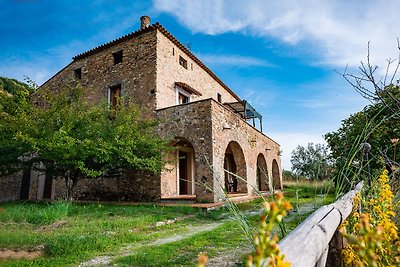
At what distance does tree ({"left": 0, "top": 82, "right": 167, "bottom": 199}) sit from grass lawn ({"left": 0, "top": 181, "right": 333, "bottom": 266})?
70.9 inches

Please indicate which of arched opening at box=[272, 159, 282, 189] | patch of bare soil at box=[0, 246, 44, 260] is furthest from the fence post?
arched opening at box=[272, 159, 282, 189]

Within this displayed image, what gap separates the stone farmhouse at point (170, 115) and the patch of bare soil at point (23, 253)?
486 cm

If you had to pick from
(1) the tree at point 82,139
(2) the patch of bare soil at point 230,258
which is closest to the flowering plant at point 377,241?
(2) the patch of bare soil at point 230,258

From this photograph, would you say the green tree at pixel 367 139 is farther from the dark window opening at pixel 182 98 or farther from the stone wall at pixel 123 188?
the dark window opening at pixel 182 98

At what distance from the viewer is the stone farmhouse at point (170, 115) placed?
8.85m

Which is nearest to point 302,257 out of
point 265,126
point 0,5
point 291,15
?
point 291,15

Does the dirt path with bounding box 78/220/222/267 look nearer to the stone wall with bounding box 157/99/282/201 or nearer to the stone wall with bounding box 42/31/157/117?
the stone wall with bounding box 157/99/282/201

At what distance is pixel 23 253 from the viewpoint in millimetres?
3568

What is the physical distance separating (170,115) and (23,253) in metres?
6.66

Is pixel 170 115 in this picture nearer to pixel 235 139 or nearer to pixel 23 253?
pixel 235 139

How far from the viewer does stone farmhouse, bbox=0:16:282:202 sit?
29.0ft

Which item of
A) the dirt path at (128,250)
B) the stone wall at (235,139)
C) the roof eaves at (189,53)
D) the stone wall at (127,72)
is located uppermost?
the roof eaves at (189,53)

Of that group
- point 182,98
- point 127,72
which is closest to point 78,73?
point 127,72

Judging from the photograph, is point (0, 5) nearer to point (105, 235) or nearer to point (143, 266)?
point (105, 235)
